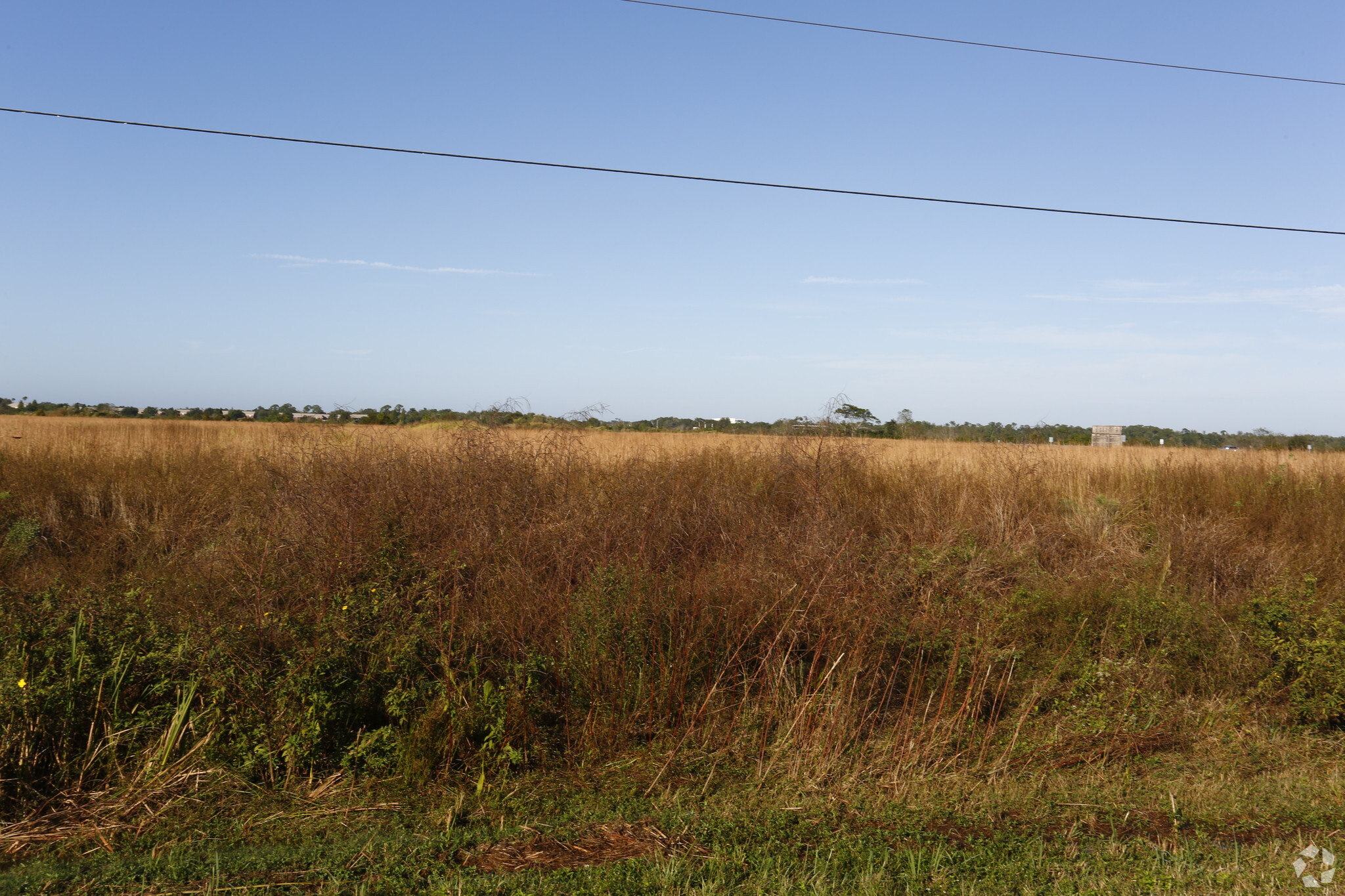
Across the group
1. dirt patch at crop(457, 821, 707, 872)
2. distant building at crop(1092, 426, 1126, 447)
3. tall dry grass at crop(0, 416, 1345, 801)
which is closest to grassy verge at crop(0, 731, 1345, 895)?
dirt patch at crop(457, 821, 707, 872)

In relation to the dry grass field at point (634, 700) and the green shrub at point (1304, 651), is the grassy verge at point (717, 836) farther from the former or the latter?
the green shrub at point (1304, 651)

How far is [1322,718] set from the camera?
6.51 meters

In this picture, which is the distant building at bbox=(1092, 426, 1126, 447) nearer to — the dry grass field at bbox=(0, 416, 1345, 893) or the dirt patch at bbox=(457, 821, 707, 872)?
the dry grass field at bbox=(0, 416, 1345, 893)

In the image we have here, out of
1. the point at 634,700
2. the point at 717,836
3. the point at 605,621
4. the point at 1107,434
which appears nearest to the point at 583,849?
the point at 717,836

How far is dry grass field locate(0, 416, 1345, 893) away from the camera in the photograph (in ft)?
13.6

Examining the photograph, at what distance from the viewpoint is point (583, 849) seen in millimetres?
4176

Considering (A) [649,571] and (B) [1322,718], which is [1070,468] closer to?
(B) [1322,718]

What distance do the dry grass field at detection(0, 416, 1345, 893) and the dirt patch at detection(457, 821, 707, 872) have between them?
0.02 metres

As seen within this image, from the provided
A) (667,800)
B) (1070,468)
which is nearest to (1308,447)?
(1070,468)

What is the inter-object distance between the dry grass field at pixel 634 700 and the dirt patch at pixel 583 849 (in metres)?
0.02

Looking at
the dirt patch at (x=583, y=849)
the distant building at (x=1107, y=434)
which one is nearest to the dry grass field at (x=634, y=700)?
the dirt patch at (x=583, y=849)

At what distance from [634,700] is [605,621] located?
61 cm

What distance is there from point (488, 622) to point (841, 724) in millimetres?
2853

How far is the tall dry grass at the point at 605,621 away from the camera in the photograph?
17.3 feet
